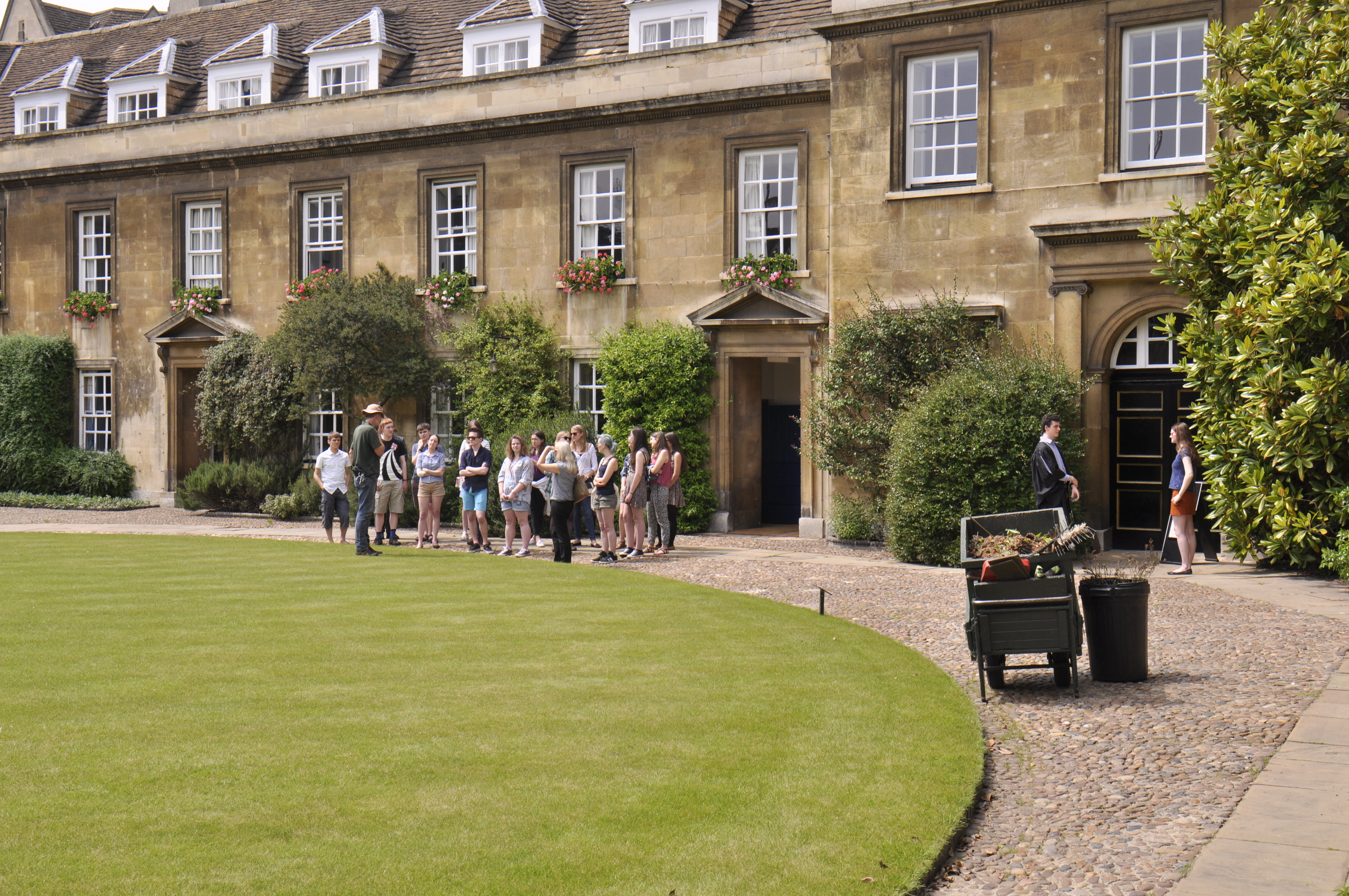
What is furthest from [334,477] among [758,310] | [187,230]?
[187,230]

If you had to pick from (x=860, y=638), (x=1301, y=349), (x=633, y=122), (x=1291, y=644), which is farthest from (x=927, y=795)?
(x=633, y=122)

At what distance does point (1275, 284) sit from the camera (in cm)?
1289

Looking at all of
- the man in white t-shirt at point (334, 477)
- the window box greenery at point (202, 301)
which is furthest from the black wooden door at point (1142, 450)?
the window box greenery at point (202, 301)

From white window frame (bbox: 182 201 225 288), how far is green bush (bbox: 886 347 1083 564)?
16195mm

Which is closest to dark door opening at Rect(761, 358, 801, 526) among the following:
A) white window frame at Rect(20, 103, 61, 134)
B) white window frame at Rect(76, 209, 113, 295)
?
white window frame at Rect(76, 209, 113, 295)

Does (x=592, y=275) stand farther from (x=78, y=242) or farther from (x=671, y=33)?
(x=78, y=242)

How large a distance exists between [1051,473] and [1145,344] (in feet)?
13.1

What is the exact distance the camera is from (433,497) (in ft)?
58.5

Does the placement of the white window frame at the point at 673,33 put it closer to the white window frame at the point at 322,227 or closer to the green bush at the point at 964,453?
the white window frame at the point at 322,227

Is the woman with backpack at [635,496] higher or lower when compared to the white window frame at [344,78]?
lower

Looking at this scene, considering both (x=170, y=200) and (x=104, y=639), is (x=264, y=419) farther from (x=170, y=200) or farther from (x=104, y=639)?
(x=104, y=639)

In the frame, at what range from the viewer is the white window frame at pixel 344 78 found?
82.0 feet

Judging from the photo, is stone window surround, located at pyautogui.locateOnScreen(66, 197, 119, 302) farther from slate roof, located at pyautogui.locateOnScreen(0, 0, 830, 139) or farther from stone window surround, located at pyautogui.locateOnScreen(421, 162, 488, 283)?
stone window surround, located at pyautogui.locateOnScreen(421, 162, 488, 283)

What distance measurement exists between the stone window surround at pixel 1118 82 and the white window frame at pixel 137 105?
20001 millimetres
